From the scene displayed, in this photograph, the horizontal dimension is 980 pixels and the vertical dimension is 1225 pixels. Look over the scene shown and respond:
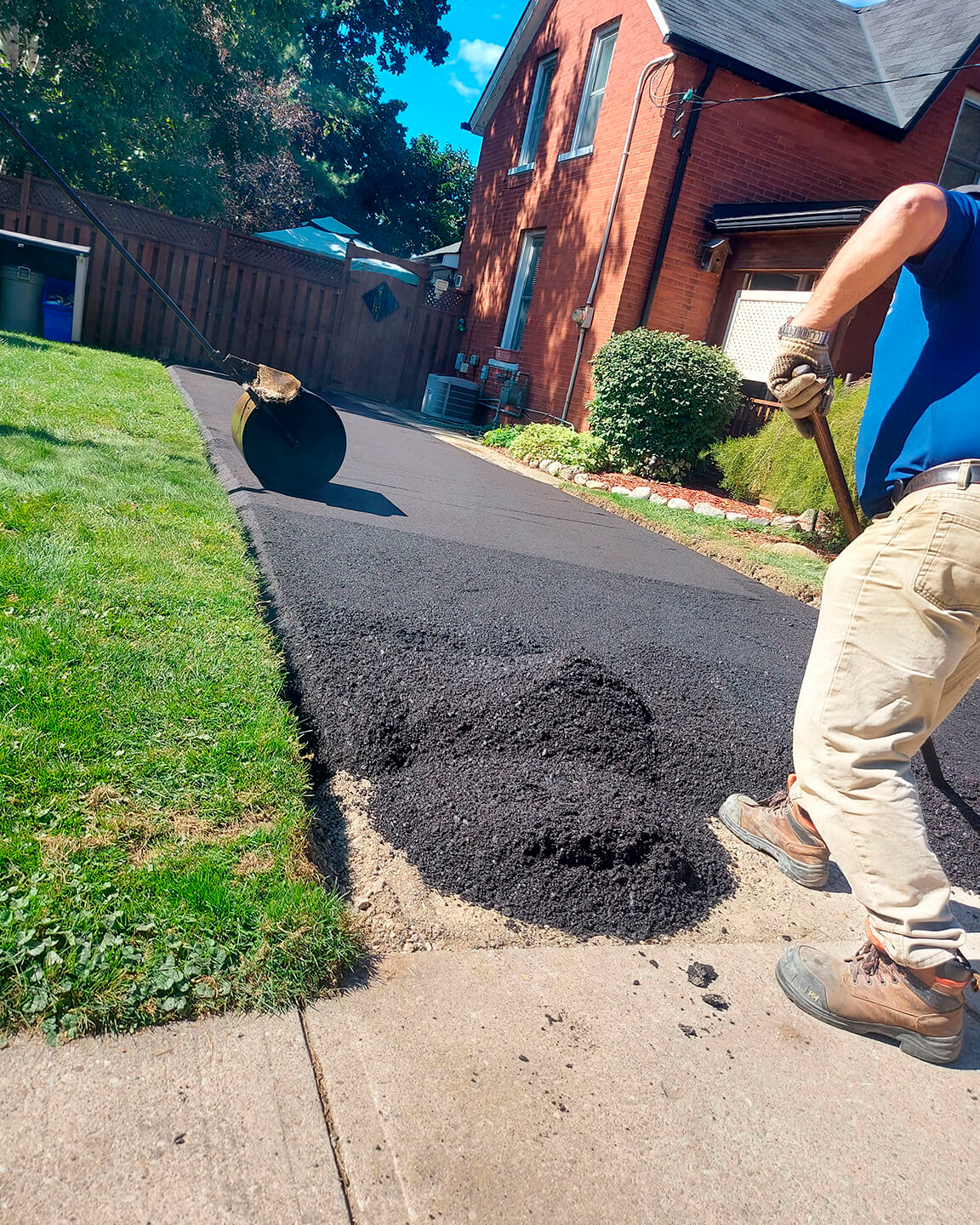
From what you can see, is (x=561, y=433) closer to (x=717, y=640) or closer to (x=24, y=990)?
Answer: (x=717, y=640)

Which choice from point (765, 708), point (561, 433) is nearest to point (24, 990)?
point (765, 708)

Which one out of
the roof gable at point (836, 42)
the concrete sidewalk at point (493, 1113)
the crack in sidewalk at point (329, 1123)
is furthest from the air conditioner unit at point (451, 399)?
the crack in sidewalk at point (329, 1123)

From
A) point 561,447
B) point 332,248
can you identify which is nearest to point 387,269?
point 332,248

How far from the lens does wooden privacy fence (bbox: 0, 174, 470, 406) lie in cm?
1287

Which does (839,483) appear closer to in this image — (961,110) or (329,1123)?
(329,1123)

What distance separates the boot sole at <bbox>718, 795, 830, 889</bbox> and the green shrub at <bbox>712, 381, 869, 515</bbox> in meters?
5.10

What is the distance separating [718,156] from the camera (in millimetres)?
12062

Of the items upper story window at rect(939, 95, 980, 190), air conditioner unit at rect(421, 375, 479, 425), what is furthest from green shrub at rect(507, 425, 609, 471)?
upper story window at rect(939, 95, 980, 190)

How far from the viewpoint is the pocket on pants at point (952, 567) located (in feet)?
6.20

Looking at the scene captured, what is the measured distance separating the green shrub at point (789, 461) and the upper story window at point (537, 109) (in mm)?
9128

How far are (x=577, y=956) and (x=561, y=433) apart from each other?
10232mm

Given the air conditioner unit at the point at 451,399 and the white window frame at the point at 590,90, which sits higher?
the white window frame at the point at 590,90

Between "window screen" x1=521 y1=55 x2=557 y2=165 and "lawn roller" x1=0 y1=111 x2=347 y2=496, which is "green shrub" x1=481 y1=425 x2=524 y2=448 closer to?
"window screen" x1=521 y1=55 x2=557 y2=165

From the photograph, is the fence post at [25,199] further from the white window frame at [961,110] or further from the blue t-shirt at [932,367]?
the white window frame at [961,110]
